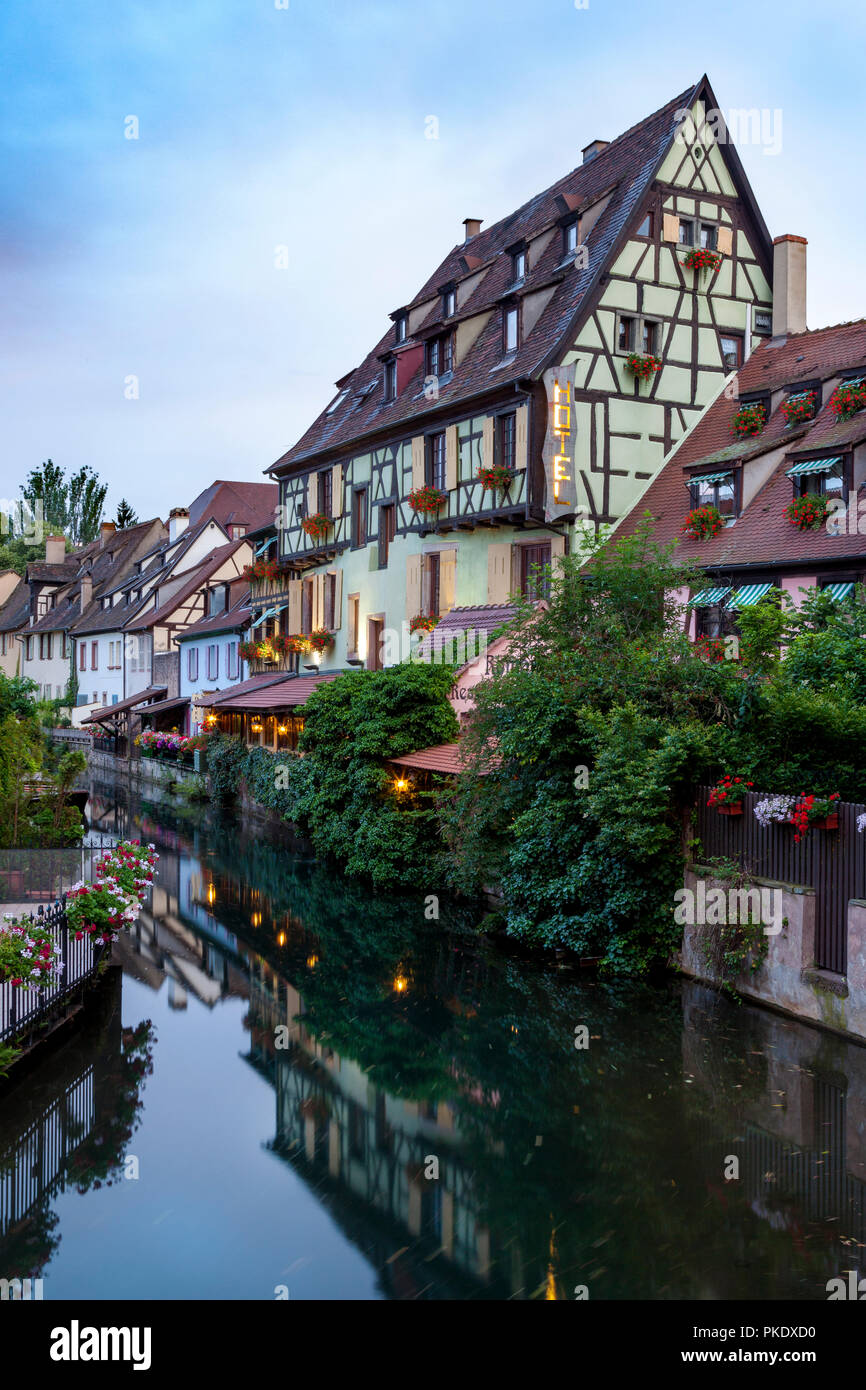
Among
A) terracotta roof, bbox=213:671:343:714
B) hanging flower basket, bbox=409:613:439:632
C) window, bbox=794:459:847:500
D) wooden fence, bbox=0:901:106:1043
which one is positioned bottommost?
wooden fence, bbox=0:901:106:1043

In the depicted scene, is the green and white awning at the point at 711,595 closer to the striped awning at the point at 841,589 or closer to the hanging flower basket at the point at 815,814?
the striped awning at the point at 841,589

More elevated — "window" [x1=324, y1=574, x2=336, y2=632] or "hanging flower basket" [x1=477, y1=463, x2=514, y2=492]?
"hanging flower basket" [x1=477, y1=463, x2=514, y2=492]

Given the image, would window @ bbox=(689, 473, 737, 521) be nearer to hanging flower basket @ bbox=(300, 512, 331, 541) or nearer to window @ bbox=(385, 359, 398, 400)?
window @ bbox=(385, 359, 398, 400)

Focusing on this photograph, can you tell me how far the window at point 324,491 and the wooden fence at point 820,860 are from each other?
60.6 ft

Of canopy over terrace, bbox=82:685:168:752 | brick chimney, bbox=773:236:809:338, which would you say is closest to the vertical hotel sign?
brick chimney, bbox=773:236:809:338

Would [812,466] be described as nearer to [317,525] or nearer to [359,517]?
[359,517]

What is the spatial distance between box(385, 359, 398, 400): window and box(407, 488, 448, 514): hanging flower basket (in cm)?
467

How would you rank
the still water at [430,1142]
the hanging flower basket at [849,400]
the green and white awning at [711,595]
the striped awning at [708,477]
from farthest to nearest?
the striped awning at [708,477] → the green and white awning at [711,595] → the hanging flower basket at [849,400] → the still water at [430,1142]

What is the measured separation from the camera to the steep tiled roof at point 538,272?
795 inches

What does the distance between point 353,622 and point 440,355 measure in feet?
21.6

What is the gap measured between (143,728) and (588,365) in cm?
2719

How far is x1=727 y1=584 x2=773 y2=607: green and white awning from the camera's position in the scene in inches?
648

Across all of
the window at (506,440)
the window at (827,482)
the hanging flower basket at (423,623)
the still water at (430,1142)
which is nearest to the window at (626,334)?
the window at (506,440)

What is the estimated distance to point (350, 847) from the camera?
19703 millimetres
